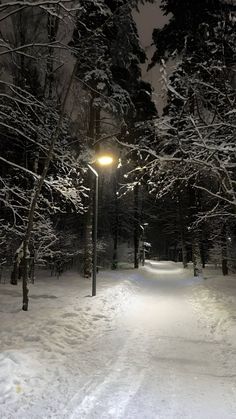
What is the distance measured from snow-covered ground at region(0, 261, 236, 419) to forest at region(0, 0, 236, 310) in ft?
6.56

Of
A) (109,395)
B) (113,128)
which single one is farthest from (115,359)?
(113,128)

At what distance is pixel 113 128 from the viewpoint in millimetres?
22109

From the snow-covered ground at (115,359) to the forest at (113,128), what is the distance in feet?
6.56

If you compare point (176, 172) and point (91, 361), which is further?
point (176, 172)

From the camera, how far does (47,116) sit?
11.5m

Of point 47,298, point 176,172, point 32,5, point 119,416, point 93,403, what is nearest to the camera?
Answer: point 119,416

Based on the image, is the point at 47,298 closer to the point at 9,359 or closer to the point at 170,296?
the point at 170,296

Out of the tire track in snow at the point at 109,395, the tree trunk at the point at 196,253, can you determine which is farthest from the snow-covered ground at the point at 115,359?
the tree trunk at the point at 196,253

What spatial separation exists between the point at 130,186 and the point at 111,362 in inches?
198

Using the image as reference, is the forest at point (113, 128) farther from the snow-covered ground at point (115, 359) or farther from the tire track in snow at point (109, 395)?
the tire track in snow at point (109, 395)

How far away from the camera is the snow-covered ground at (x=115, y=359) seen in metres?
5.55

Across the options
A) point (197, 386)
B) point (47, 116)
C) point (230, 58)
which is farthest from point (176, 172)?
point (197, 386)

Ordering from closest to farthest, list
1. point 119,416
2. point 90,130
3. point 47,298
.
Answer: point 119,416
point 47,298
point 90,130

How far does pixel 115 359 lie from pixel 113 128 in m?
15.9
